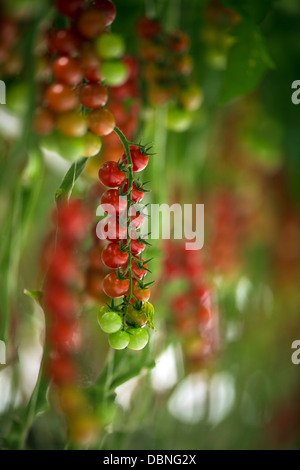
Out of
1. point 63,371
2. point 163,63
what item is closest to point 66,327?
point 63,371

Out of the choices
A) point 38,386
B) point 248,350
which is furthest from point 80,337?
point 248,350

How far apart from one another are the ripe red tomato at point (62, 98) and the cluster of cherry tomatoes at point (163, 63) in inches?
4.6

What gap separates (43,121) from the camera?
45 cm

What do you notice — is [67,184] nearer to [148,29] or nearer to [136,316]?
[136,316]

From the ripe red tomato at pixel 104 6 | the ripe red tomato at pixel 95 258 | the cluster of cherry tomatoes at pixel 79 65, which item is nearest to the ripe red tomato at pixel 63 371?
the ripe red tomato at pixel 95 258

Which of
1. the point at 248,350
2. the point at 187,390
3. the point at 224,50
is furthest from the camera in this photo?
the point at 248,350

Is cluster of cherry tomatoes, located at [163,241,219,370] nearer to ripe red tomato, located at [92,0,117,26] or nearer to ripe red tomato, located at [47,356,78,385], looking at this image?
ripe red tomato, located at [47,356,78,385]

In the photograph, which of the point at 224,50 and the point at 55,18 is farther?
the point at 224,50

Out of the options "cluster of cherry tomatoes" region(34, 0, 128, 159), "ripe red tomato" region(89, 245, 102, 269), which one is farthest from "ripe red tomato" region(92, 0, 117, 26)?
"ripe red tomato" region(89, 245, 102, 269)

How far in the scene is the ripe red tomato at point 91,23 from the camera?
406 mm

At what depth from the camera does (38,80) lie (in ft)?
1.62
